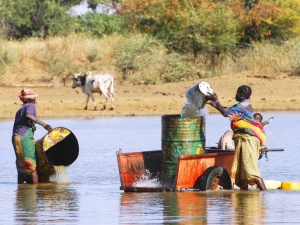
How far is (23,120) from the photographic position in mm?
13680

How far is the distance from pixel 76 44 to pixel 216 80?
10.7 m

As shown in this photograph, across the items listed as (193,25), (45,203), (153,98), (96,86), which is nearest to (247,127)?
(45,203)

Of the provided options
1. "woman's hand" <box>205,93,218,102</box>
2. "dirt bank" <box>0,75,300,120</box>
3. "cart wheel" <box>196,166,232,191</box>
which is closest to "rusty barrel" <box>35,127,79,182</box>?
"cart wheel" <box>196,166,232,191</box>

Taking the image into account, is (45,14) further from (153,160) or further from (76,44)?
(153,160)

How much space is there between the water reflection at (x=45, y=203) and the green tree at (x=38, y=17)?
38370 mm

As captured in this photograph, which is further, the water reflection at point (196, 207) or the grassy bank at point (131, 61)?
the grassy bank at point (131, 61)

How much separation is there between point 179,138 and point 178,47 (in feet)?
84.2

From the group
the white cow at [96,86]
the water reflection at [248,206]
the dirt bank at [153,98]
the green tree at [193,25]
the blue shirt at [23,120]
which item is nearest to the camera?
the water reflection at [248,206]

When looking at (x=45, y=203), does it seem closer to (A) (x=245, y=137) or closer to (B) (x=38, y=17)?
(A) (x=245, y=137)

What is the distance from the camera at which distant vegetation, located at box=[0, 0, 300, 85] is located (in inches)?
1362

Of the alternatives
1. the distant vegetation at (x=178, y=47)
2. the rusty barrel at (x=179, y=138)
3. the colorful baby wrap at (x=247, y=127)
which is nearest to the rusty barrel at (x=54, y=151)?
the rusty barrel at (x=179, y=138)

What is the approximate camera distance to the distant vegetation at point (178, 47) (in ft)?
113

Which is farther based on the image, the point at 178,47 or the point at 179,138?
the point at 178,47

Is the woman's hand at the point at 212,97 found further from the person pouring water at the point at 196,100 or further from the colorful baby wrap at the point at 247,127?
the colorful baby wrap at the point at 247,127
